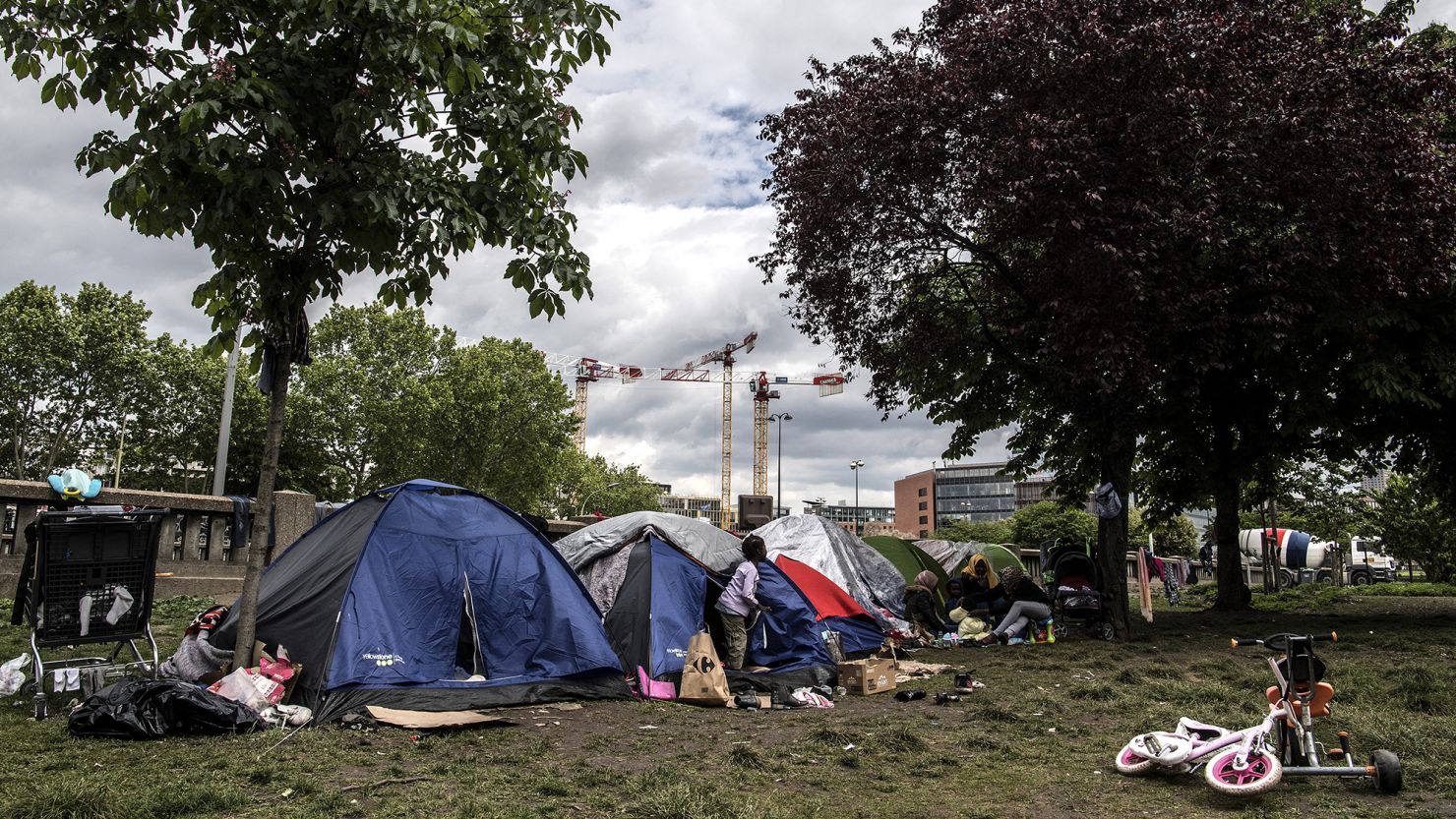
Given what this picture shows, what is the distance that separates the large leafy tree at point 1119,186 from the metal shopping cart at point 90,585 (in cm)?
968

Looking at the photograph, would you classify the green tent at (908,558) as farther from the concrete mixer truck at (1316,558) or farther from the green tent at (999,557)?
the concrete mixer truck at (1316,558)

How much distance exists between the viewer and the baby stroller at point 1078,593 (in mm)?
14828

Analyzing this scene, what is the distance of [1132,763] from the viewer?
5.95 m

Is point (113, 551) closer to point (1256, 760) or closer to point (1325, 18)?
point (1256, 760)

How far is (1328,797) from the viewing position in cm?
523

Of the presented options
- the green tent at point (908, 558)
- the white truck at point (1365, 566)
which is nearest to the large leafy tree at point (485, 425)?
the green tent at point (908, 558)

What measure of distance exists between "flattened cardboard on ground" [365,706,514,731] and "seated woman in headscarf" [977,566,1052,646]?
854 centimetres

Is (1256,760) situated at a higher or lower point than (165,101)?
lower

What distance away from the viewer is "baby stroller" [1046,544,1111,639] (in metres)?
14.8

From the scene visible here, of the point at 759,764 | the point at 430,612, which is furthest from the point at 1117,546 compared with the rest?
the point at 430,612

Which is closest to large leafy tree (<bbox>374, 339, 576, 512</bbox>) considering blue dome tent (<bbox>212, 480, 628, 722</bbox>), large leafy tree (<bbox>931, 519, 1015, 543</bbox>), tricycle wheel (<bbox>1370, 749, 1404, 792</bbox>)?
blue dome tent (<bbox>212, 480, 628, 722</bbox>)

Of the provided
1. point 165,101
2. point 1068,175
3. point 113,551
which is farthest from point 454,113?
point 1068,175

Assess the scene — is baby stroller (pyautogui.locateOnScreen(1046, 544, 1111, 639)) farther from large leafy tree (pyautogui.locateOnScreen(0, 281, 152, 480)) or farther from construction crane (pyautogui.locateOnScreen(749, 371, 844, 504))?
construction crane (pyautogui.locateOnScreen(749, 371, 844, 504))

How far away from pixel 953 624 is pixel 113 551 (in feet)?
37.3
